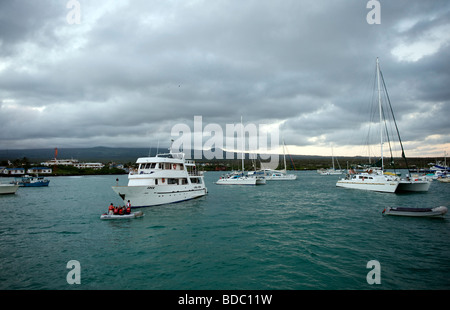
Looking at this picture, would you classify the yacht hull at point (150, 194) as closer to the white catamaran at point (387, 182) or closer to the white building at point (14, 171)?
the white catamaran at point (387, 182)

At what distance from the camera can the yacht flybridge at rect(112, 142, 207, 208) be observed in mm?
29688

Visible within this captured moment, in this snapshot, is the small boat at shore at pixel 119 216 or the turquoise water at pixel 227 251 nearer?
the turquoise water at pixel 227 251

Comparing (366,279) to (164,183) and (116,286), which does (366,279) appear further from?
(164,183)

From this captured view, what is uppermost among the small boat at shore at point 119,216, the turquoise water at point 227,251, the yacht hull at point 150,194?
the yacht hull at point 150,194

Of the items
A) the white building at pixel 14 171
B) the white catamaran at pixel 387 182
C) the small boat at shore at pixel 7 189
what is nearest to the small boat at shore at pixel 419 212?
the white catamaran at pixel 387 182

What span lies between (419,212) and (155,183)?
2959cm

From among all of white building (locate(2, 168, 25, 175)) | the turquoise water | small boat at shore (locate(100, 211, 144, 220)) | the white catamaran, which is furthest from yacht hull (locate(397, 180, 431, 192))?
white building (locate(2, 168, 25, 175))

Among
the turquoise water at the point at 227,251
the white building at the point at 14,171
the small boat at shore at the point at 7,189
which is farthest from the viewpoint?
the white building at the point at 14,171

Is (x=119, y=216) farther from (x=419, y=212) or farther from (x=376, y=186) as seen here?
(x=376, y=186)

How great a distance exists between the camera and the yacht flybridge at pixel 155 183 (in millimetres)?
29688

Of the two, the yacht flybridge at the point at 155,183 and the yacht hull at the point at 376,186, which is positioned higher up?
the yacht flybridge at the point at 155,183

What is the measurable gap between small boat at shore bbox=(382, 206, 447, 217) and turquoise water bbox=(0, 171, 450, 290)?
2.05 feet

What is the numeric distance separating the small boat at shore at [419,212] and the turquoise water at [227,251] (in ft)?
2.05
